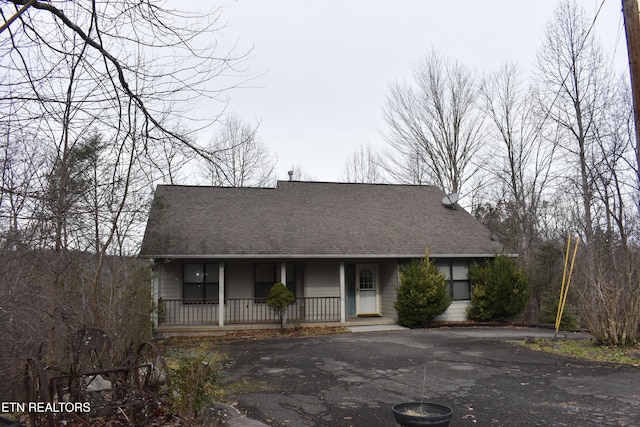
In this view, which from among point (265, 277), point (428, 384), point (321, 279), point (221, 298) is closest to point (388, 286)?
point (321, 279)

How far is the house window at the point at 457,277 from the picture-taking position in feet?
57.4

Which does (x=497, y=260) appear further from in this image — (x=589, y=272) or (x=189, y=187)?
(x=189, y=187)

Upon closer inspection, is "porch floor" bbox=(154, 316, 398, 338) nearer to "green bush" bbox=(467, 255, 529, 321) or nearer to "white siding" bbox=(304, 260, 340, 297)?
"white siding" bbox=(304, 260, 340, 297)

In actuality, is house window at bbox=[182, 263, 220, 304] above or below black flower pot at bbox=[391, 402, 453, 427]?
above

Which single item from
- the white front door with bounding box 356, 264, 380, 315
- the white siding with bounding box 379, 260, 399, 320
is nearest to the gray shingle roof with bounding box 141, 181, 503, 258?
the white siding with bounding box 379, 260, 399, 320

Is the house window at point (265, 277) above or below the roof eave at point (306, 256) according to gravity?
below

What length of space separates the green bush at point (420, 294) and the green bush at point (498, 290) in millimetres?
1584

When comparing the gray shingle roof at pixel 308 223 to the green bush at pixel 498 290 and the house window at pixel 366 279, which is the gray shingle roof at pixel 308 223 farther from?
the house window at pixel 366 279

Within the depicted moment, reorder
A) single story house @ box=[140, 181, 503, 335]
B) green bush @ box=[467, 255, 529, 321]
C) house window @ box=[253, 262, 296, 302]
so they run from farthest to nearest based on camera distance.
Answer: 1. green bush @ box=[467, 255, 529, 321]
2. house window @ box=[253, 262, 296, 302]
3. single story house @ box=[140, 181, 503, 335]

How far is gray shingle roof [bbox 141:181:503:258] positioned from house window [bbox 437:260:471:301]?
692 mm

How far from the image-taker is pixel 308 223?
17.8 metres

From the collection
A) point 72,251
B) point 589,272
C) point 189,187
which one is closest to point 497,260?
point 589,272

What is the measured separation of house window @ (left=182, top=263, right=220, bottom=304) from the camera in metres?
15.8

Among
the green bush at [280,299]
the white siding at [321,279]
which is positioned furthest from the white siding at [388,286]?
the green bush at [280,299]
